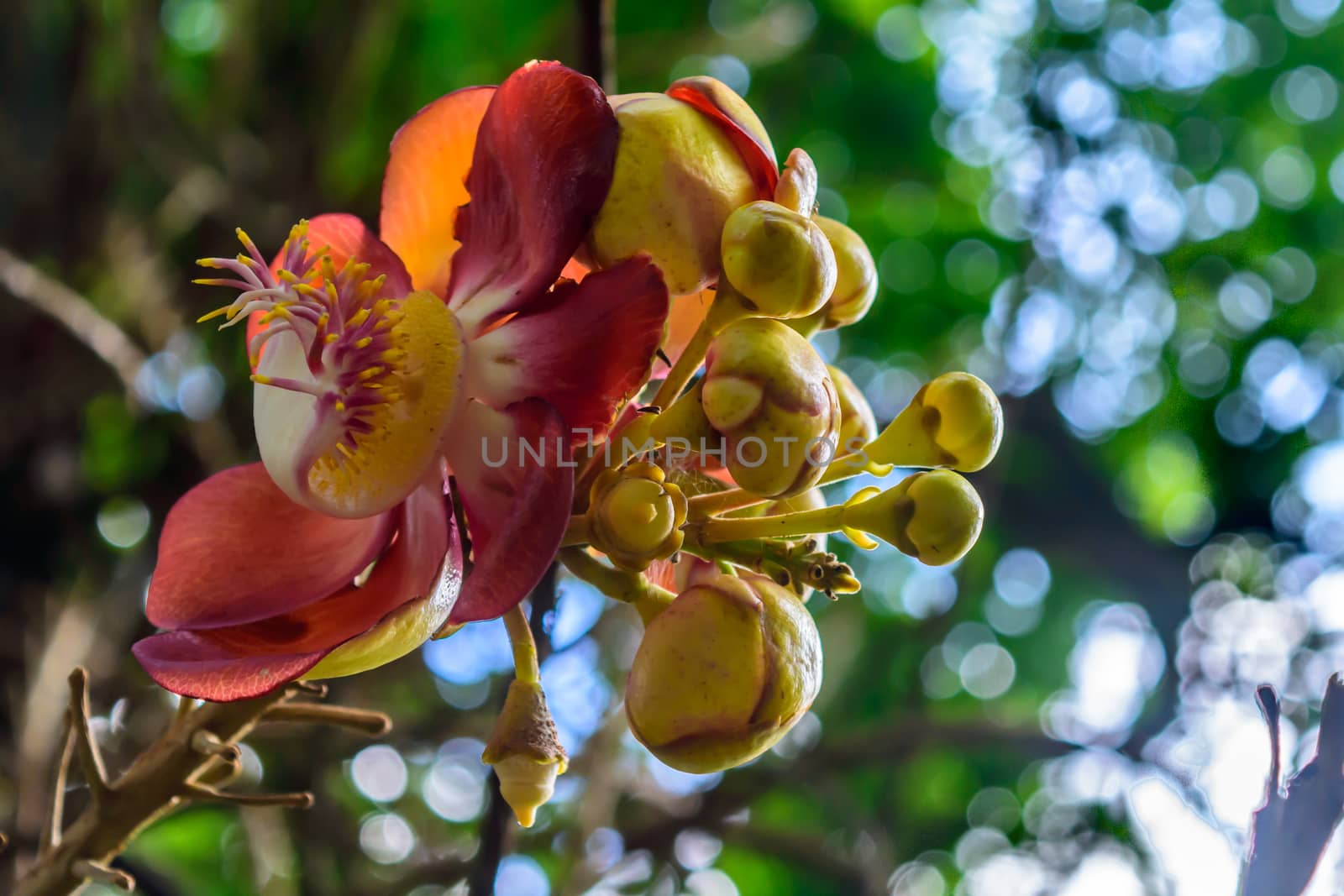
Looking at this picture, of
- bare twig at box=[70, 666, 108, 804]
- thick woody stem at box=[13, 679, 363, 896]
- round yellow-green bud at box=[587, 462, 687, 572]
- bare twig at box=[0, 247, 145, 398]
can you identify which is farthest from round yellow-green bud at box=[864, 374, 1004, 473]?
bare twig at box=[0, 247, 145, 398]

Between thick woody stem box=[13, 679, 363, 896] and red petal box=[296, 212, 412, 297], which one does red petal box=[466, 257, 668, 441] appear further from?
thick woody stem box=[13, 679, 363, 896]

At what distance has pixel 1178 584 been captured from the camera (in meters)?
2.65

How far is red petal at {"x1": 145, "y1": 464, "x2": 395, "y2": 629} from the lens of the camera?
2.09 ft

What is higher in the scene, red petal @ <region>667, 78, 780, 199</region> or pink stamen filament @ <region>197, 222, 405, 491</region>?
red petal @ <region>667, 78, 780, 199</region>

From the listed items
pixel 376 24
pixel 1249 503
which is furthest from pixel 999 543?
pixel 376 24

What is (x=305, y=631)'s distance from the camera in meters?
0.64

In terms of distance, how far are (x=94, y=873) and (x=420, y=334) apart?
1.19 feet

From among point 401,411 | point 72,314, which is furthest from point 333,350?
point 72,314

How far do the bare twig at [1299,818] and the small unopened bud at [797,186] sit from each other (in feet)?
1.15

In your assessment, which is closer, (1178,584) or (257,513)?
(257,513)

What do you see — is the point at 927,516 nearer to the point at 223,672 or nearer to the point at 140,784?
the point at 223,672

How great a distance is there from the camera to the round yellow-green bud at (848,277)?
679mm

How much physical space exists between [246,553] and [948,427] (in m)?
0.42

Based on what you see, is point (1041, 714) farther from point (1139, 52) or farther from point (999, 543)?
point (1139, 52)
